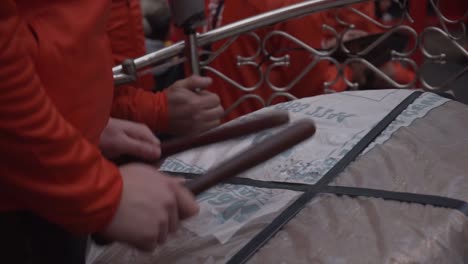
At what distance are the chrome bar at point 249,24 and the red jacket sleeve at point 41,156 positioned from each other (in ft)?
1.91

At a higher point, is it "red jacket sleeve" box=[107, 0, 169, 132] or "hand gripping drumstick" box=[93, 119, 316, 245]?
"hand gripping drumstick" box=[93, 119, 316, 245]

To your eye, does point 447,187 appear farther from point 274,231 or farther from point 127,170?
point 127,170

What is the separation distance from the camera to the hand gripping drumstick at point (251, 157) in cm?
51

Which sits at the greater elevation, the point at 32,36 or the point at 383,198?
the point at 32,36

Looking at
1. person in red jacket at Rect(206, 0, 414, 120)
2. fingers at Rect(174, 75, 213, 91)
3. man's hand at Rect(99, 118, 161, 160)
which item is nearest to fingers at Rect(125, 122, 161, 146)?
man's hand at Rect(99, 118, 161, 160)

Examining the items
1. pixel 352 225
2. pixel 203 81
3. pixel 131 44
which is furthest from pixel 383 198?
pixel 131 44

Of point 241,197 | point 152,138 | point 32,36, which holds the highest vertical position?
point 32,36

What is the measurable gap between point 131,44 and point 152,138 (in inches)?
21.6

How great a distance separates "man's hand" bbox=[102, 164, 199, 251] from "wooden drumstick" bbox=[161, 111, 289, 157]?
0.53 feet

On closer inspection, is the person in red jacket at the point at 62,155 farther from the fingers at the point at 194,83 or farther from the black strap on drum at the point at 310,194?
the fingers at the point at 194,83

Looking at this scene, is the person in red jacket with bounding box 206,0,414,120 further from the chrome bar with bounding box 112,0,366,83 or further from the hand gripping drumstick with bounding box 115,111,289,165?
the hand gripping drumstick with bounding box 115,111,289,165

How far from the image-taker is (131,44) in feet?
3.75

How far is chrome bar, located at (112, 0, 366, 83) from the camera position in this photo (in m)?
1.01

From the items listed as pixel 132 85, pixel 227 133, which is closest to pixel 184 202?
pixel 227 133
